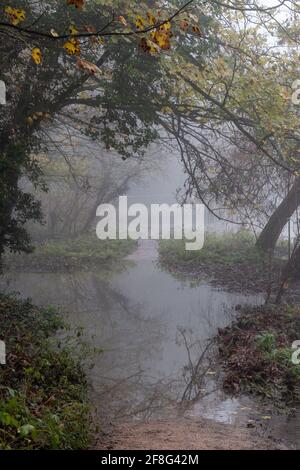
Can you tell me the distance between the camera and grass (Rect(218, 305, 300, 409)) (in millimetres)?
7320

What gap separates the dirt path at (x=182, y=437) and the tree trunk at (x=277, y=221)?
41.4 feet

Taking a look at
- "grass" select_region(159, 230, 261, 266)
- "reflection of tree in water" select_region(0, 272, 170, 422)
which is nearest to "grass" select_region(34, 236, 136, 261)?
"grass" select_region(159, 230, 261, 266)

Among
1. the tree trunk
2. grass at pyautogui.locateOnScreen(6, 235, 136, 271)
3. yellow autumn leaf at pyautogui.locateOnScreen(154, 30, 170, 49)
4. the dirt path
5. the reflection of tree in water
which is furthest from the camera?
grass at pyautogui.locateOnScreen(6, 235, 136, 271)

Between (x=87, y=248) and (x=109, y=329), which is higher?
(x=87, y=248)

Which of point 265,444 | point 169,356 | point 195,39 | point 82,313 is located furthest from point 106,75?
point 265,444

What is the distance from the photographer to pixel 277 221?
65.3 feet

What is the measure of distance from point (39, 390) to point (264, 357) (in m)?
3.49

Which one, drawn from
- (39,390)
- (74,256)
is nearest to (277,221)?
(74,256)

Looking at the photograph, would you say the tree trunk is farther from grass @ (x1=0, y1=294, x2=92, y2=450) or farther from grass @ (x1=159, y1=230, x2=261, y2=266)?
grass @ (x1=0, y1=294, x2=92, y2=450)

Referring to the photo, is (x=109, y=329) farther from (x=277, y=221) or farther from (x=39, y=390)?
(x=277, y=221)

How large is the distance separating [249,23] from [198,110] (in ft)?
7.96

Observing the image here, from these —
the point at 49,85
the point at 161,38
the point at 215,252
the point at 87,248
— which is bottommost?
the point at 215,252

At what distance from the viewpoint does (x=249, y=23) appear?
1241 cm

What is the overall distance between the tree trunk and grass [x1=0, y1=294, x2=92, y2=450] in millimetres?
11116
